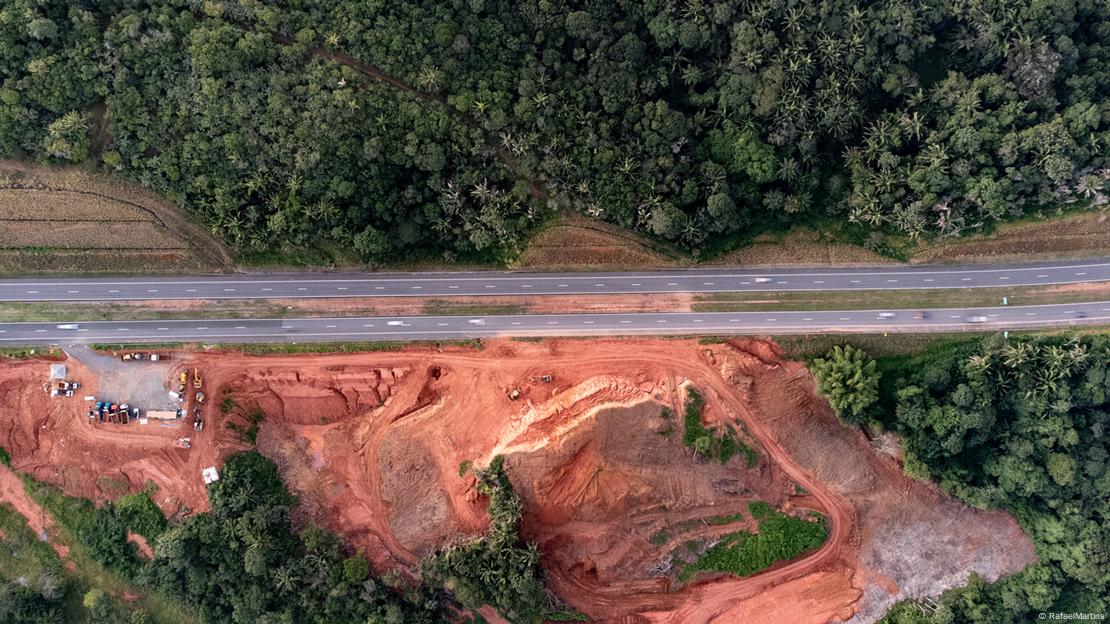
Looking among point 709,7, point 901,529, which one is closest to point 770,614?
point 901,529

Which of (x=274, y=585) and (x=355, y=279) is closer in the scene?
(x=274, y=585)

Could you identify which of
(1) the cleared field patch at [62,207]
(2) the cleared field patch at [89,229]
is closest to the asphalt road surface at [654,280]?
(2) the cleared field patch at [89,229]

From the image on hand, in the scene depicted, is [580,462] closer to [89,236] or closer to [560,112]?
[560,112]

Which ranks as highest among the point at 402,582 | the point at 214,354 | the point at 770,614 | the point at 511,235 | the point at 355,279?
the point at 511,235

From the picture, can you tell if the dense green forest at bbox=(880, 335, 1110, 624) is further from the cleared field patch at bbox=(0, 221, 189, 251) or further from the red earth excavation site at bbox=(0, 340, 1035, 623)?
the cleared field patch at bbox=(0, 221, 189, 251)

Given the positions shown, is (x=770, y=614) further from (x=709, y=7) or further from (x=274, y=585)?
(x=709, y=7)

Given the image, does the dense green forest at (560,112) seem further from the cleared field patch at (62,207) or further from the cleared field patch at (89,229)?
the cleared field patch at (62,207)
